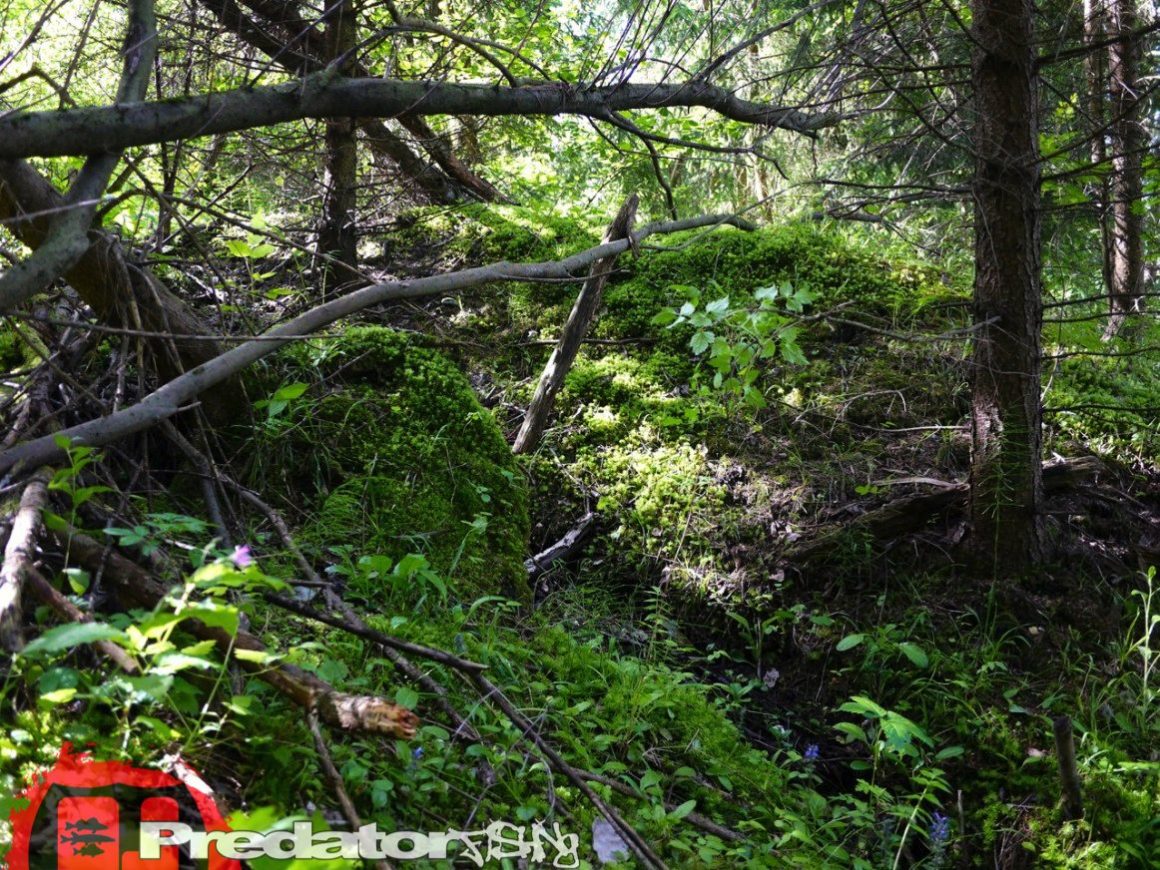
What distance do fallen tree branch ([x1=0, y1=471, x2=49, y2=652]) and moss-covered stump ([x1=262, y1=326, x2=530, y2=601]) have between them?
3.70ft

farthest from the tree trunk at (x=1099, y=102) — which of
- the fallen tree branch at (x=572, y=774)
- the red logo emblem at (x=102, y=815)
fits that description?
the red logo emblem at (x=102, y=815)

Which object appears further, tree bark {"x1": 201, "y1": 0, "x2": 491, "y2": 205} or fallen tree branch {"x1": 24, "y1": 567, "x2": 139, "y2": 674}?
tree bark {"x1": 201, "y1": 0, "x2": 491, "y2": 205}

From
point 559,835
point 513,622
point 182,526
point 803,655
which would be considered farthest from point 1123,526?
point 182,526

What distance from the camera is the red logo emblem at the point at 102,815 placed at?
1482mm

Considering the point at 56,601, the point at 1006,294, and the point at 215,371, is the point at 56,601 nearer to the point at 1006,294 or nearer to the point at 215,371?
the point at 215,371

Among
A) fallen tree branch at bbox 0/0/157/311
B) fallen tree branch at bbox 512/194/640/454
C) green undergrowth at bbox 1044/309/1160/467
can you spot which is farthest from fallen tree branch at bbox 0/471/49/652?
green undergrowth at bbox 1044/309/1160/467

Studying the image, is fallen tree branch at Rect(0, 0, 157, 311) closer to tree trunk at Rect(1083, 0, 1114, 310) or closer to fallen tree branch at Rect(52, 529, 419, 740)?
fallen tree branch at Rect(52, 529, 419, 740)

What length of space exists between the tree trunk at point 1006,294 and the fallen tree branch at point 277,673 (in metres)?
3.09

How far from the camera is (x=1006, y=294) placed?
12.0 ft

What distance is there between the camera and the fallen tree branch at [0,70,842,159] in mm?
2252

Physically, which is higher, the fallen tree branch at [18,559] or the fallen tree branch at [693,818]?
the fallen tree branch at [18,559]

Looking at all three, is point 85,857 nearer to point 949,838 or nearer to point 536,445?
point 949,838

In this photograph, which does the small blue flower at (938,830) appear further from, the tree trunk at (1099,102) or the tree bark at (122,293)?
the tree bark at (122,293)

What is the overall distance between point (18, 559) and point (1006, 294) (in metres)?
3.78
